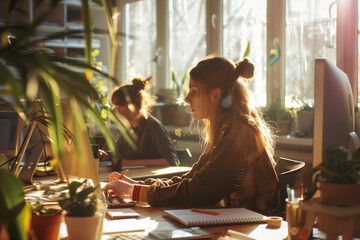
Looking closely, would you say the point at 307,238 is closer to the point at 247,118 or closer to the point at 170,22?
the point at 247,118

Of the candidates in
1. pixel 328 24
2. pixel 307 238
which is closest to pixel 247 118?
pixel 307 238

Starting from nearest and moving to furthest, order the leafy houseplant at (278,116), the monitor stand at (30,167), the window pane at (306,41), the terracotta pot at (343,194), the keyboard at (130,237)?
1. the terracotta pot at (343,194)
2. the keyboard at (130,237)
3. the monitor stand at (30,167)
4. the window pane at (306,41)
5. the leafy houseplant at (278,116)

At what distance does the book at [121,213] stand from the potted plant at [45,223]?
416mm

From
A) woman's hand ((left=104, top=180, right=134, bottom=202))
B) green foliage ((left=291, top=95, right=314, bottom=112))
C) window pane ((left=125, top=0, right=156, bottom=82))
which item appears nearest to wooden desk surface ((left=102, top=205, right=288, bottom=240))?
woman's hand ((left=104, top=180, right=134, bottom=202))

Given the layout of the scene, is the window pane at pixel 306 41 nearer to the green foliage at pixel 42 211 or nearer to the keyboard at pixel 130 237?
the keyboard at pixel 130 237

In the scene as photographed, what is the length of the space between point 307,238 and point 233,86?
1.07 m

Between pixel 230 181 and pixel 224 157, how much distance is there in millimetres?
95

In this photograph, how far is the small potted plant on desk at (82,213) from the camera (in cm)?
118

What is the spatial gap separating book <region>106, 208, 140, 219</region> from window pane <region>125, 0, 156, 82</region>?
12.1 ft

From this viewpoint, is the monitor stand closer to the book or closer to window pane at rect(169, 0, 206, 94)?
the book

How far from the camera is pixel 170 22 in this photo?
5.20 metres

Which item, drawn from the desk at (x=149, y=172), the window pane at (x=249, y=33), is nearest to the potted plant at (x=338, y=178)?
the desk at (x=149, y=172)

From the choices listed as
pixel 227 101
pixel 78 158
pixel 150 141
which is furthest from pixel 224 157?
pixel 150 141

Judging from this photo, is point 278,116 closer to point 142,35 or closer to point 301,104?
point 301,104
